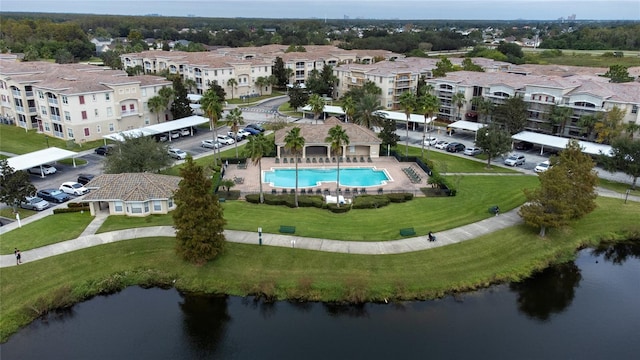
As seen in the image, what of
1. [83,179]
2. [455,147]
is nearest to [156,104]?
[83,179]

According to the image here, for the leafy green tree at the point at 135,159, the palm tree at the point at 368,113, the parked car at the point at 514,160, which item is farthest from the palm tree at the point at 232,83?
the parked car at the point at 514,160

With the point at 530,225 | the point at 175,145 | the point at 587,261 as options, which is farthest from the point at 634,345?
the point at 175,145

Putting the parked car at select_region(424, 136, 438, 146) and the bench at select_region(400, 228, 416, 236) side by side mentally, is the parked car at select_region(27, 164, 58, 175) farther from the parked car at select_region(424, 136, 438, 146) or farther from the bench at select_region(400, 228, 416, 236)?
the parked car at select_region(424, 136, 438, 146)

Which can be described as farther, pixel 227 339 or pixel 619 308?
pixel 619 308

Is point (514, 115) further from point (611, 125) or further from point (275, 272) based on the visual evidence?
point (275, 272)

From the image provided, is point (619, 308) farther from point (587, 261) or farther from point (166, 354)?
point (166, 354)
